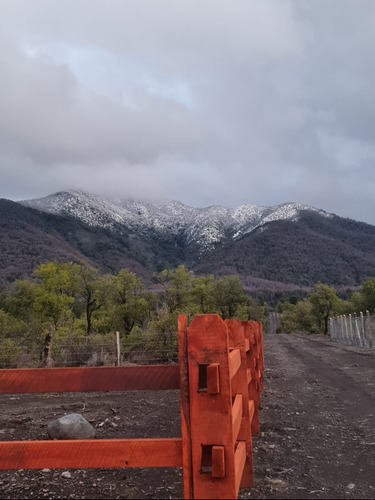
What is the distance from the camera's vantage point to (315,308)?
61375mm

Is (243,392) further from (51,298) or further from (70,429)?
(51,298)

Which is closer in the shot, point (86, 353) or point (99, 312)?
point (86, 353)

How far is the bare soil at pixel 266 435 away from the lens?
3668mm

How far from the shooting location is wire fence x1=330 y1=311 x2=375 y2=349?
24123 mm

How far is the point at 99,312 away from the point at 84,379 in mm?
29922

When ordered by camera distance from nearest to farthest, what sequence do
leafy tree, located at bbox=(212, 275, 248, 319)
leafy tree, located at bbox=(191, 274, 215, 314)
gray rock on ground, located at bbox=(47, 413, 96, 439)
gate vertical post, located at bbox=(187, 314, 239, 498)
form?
1. gate vertical post, located at bbox=(187, 314, 239, 498)
2. gray rock on ground, located at bbox=(47, 413, 96, 439)
3. leafy tree, located at bbox=(191, 274, 215, 314)
4. leafy tree, located at bbox=(212, 275, 248, 319)

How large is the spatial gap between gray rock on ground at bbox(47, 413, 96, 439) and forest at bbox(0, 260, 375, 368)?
31.4 ft

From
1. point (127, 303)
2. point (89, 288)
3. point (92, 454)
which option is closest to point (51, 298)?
point (127, 303)

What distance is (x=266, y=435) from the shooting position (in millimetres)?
5520

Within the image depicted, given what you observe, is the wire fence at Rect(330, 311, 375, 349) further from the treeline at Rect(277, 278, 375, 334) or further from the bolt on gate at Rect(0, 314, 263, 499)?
the bolt on gate at Rect(0, 314, 263, 499)

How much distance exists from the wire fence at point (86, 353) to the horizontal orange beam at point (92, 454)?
492 inches

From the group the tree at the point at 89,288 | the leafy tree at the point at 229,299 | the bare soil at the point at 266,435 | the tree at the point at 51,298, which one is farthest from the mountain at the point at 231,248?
the bare soil at the point at 266,435

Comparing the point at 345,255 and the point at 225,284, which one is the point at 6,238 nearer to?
the point at 225,284

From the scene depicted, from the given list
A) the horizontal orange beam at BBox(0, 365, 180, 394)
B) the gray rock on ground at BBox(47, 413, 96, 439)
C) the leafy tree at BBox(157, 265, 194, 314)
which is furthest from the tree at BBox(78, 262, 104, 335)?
the horizontal orange beam at BBox(0, 365, 180, 394)
